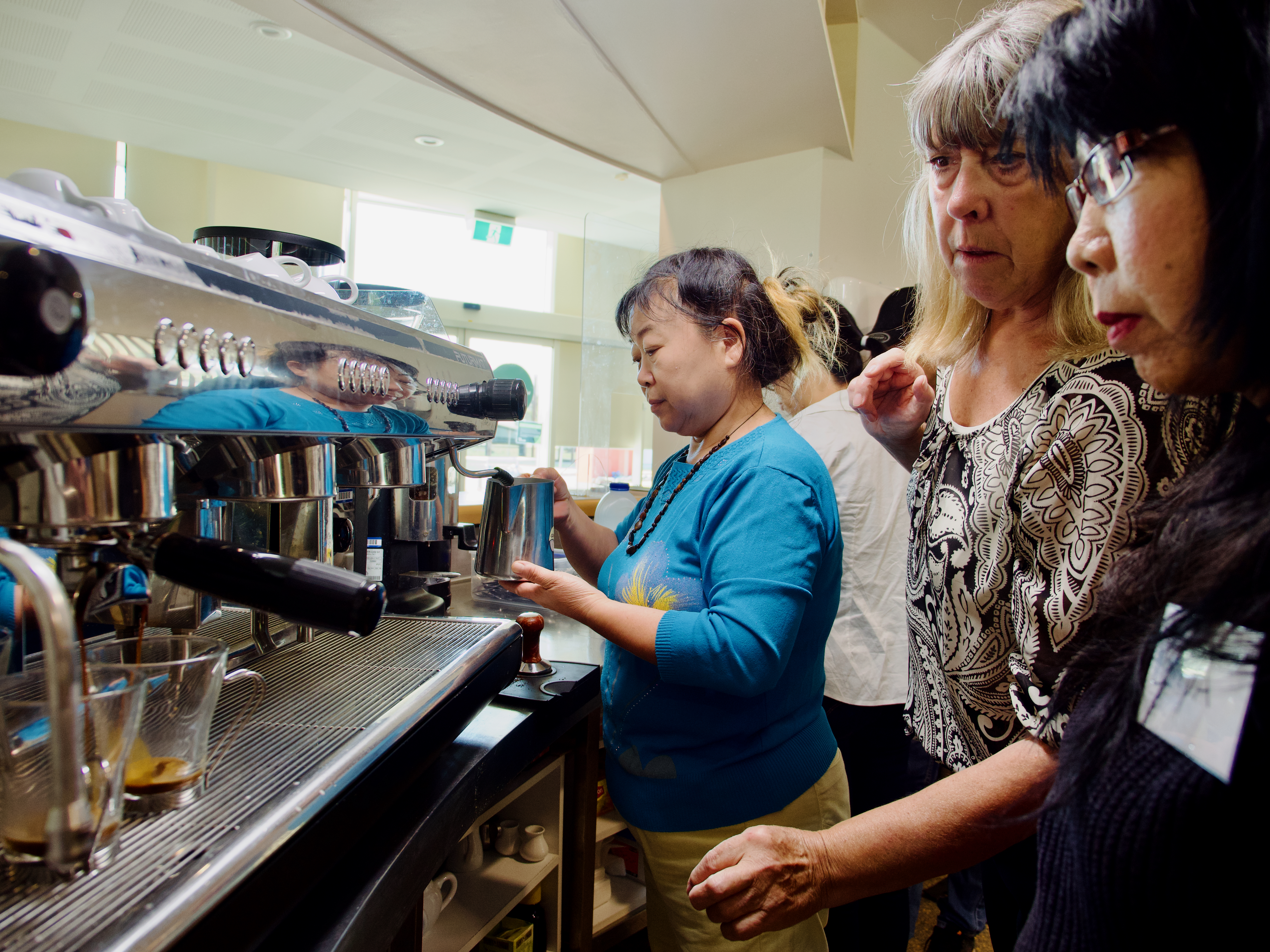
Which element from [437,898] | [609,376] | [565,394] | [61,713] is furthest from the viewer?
[565,394]

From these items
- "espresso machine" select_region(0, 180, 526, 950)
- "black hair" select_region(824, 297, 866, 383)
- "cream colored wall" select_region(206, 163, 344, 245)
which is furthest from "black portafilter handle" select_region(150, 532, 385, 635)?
"cream colored wall" select_region(206, 163, 344, 245)

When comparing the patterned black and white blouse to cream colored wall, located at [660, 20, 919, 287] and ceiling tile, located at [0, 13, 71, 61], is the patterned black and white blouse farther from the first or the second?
ceiling tile, located at [0, 13, 71, 61]

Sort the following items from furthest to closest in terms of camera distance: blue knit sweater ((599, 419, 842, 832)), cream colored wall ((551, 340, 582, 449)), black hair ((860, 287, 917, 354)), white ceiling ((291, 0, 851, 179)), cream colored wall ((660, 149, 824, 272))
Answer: cream colored wall ((551, 340, 582, 449)), cream colored wall ((660, 149, 824, 272)), black hair ((860, 287, 917, 354)), white ceiling ((291, 0, 851, 179)), blue knit sweater ((599, 419, 842, 832))

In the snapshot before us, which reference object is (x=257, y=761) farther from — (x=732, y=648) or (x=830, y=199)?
(x=830, y=199)

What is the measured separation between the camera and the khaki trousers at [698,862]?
1014 millimetres

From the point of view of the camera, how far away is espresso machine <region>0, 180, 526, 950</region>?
0.39 metres

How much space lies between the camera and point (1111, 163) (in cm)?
42

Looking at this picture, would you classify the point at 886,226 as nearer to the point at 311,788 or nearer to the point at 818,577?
the point at 818,577

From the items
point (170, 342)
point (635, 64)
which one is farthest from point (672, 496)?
point (635, 64)

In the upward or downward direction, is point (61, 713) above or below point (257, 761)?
above

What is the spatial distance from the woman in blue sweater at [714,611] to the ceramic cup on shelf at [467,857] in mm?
322

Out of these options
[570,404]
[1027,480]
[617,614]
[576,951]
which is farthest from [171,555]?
[570,404]

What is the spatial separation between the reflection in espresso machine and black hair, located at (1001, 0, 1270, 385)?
0.58 metres

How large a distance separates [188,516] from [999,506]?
2.44 ft
